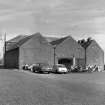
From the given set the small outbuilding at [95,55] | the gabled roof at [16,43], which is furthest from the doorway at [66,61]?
the gabled roof at [16,43]

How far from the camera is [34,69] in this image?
40.6m

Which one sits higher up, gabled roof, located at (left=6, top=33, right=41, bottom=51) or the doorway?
gabled roof, located at (left=6, top=33, right=41, bottom=51)

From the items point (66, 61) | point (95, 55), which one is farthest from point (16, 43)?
Result: point (95, 55)

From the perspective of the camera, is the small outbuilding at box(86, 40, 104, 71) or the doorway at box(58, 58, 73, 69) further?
the small outbuilding at box(86, 40, 104, 71)

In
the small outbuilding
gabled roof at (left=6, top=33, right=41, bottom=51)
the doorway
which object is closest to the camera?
gabled roof at (left=6, top=33, right=41, bottom=51)

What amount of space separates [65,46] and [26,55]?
1068 centimetres

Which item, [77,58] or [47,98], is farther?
[77,58]

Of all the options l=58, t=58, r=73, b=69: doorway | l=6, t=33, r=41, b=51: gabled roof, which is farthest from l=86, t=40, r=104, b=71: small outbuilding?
l=6, t=33, r=41, b=51: gabled roof

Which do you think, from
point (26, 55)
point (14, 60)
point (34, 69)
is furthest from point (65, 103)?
point (14, 60)

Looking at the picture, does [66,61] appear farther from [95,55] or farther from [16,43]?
[16,43]

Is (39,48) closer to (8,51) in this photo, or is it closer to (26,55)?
(26,55)

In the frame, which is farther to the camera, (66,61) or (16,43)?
(16,43)

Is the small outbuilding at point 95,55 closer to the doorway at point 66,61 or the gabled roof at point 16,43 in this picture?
the doorway at point 66,61

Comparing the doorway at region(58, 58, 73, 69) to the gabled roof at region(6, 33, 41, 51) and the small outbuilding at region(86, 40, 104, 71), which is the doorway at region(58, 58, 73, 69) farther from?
the gabled roof at region(6, 33, 41, 51)
